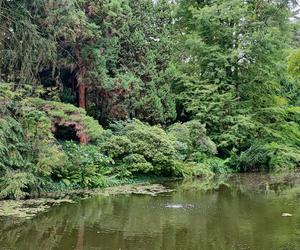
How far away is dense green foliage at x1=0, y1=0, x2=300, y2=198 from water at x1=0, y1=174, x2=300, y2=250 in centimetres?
239

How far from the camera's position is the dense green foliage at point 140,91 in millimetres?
14224

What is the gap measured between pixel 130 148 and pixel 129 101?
145 inches

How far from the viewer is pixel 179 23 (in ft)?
91.0

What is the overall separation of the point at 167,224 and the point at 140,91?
11.5 meters

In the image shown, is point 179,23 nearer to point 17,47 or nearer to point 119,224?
point 17,47

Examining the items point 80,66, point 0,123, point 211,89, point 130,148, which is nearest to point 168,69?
point 211,89

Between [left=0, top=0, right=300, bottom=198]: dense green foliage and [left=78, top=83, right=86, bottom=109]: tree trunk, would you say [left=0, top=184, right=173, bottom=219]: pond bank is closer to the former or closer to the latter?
[left=0, top=0, right=300, bottom=198]: dense green foliage

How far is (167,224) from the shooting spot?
10273 millimetres

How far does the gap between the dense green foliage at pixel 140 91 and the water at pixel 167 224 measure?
239 cm

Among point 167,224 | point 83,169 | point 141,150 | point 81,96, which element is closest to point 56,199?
point 83,169

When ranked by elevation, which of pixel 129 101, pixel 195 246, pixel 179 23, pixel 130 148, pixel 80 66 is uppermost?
pixel 179 23

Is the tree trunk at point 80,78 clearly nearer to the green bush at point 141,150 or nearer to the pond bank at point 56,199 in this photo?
the green bush at point 141,150

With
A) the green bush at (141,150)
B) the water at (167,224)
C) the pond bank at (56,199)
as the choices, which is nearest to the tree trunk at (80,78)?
the green bush at (141,150)

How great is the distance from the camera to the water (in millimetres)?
8695
